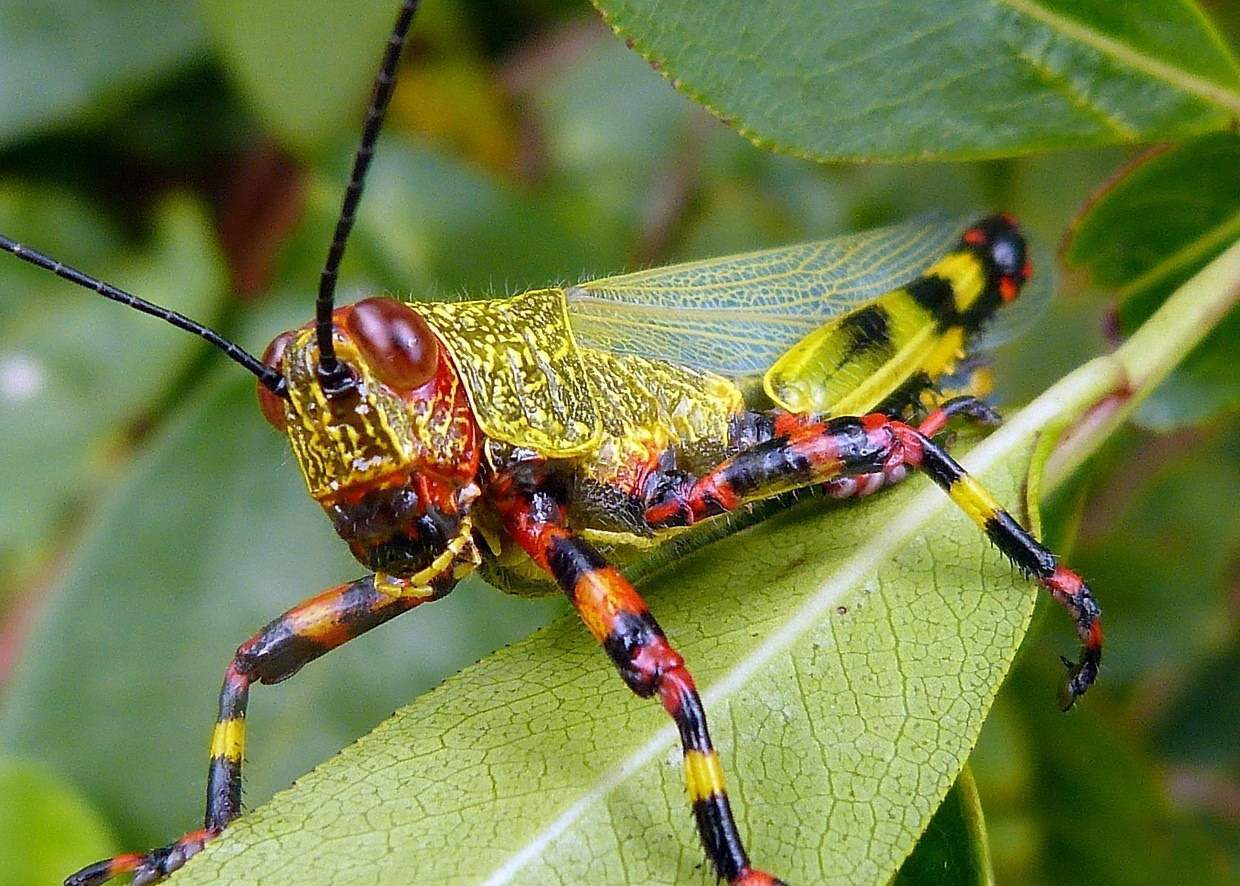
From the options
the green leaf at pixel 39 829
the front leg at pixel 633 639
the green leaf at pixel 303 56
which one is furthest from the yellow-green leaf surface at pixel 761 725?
the green leaf at pixel 303 56

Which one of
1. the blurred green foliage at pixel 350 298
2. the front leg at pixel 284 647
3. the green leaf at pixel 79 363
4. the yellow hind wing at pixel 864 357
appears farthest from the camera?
the green leaf at pixel 79 363

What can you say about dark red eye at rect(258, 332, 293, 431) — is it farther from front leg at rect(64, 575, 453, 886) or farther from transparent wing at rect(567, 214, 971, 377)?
transparent wing at rect(567, 214, 971, 377)

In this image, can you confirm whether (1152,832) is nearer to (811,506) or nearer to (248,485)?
(811,506)


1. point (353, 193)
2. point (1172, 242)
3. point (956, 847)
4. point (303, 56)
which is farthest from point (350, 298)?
point (956, 847)

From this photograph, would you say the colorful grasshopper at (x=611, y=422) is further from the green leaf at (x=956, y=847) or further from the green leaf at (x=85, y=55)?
the green leaf at (x=85, y=55)

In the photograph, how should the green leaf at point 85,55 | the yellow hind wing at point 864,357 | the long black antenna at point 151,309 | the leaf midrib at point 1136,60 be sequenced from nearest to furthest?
1. the long black antenna at point 151,309
2. the leaf midrib at point 1136,60
3. the yellow hind wing at point 864,357
4. the green leaf at point 85,55

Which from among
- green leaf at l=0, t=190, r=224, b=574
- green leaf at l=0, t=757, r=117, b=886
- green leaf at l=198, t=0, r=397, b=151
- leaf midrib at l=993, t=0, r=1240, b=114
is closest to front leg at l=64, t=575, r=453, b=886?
green leaf at l=0, t=757, r=117, b=886

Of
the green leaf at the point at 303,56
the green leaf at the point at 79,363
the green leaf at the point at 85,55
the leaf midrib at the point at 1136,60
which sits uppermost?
the green leaf at the point at 85,55
